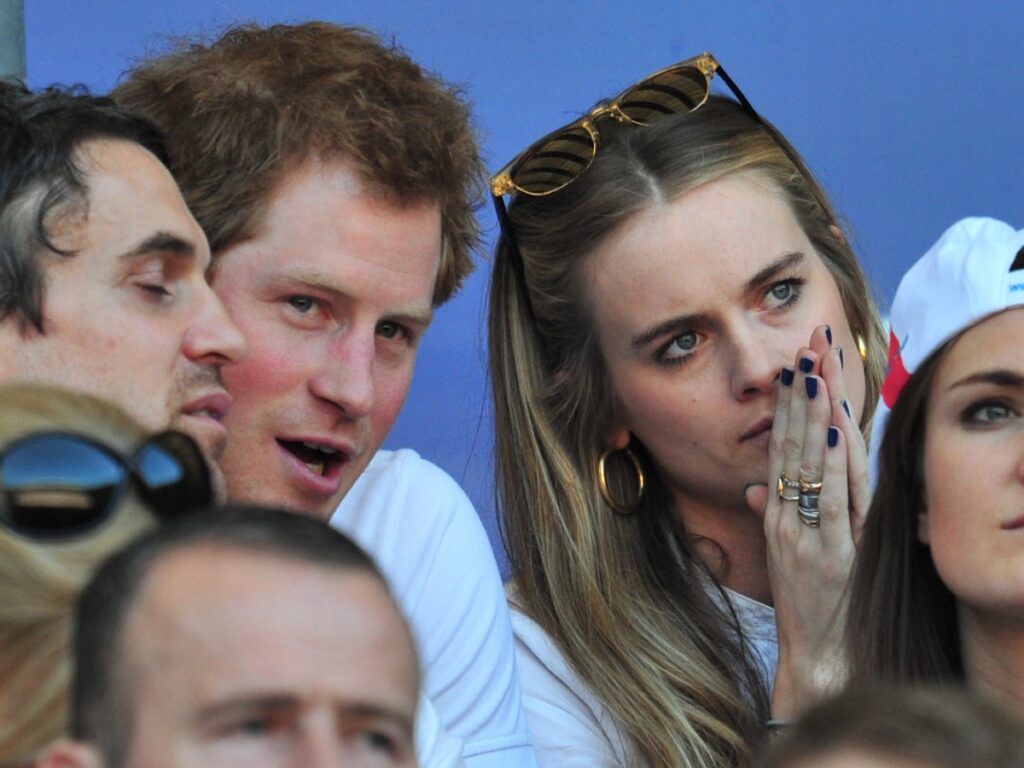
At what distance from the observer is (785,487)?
2.83m

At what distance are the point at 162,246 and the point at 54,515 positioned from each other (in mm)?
823

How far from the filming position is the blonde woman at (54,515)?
1.43 meters

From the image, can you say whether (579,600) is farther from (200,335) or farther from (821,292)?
(200,335)

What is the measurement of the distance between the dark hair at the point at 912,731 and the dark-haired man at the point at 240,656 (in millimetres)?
300

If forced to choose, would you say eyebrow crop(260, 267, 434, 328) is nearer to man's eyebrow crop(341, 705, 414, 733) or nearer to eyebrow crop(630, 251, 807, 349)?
eyebrow crop(630, 251, 807, 349)

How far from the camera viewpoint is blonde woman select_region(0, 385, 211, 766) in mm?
1432

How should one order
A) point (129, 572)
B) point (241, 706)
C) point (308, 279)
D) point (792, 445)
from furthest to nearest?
1. point (792, 445)
2. point (308, 279)
3. point (129, 572)
4. point (241, 706)

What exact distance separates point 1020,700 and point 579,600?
0.97 meters

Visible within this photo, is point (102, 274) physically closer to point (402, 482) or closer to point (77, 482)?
point (77, 482)

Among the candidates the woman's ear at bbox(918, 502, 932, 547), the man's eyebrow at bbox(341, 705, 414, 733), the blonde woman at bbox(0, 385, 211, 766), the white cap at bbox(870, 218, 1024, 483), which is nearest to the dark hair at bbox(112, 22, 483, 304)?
the white cap at bbox(870, 218, 1024, 483)

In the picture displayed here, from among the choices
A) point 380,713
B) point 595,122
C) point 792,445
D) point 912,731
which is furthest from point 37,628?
point 595,122

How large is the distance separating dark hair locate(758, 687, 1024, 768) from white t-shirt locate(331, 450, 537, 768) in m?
1.34

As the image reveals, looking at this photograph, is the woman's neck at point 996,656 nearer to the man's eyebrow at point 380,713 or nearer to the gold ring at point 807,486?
the gold ring at point 807,486

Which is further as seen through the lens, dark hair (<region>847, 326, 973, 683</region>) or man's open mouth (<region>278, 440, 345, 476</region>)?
man's open mouth (<region>278, 440, 345, 476</region>)
